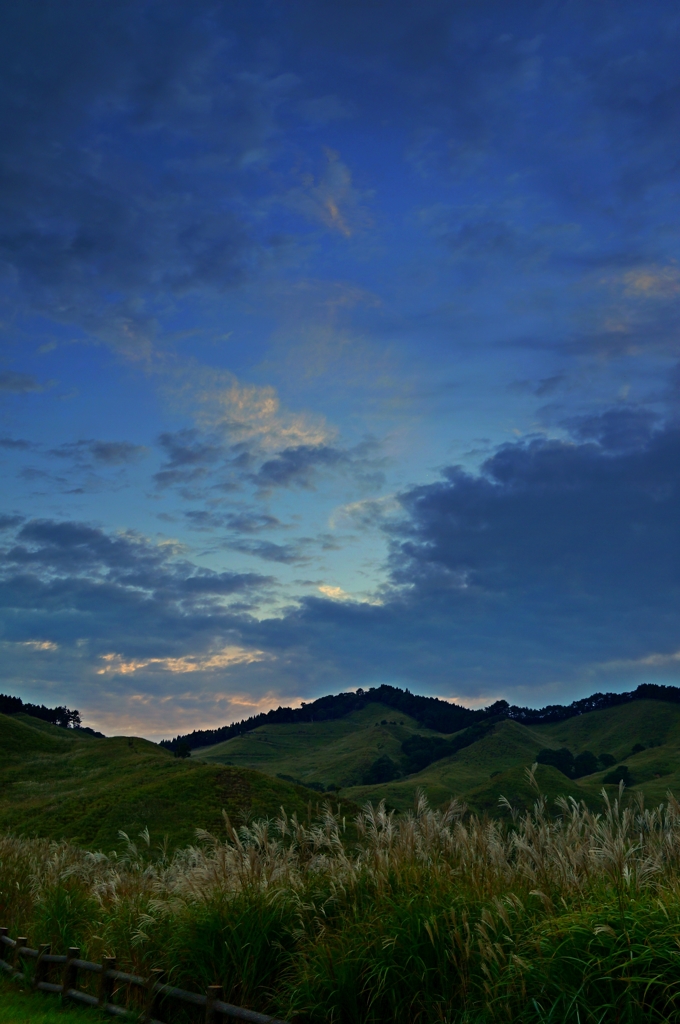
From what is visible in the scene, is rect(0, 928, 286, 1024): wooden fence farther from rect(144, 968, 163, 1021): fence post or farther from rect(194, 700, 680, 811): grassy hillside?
rect(194, 700, 680, 811): grassy hillside

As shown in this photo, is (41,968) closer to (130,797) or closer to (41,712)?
(130,797)

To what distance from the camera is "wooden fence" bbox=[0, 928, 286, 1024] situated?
7336 millimetres

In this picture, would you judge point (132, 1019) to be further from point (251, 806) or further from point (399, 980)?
point (251, 806)

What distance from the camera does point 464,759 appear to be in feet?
541

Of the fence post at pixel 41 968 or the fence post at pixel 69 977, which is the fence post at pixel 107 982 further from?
the fence post at pixel 41 968

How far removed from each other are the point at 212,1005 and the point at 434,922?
2.66m

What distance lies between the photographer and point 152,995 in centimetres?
811

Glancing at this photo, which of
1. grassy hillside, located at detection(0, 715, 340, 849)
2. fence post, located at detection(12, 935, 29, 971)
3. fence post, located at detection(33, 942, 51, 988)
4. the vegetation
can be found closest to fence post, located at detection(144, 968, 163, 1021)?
fence post, located at detection(33, 942, 51, 988)

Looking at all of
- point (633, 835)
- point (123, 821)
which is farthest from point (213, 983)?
point (123, 821)

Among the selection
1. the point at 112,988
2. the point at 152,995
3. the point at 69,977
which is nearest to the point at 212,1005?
the point at 152,995

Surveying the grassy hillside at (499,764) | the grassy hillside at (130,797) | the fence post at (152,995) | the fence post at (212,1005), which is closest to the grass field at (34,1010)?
the fence post at (152,995)

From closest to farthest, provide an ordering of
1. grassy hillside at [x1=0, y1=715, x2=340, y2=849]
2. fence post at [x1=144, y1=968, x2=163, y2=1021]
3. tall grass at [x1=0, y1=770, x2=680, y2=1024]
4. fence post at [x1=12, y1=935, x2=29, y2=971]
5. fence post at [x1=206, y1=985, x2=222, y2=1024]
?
1. tall grass at [x1=0, y1=770, x2=680, y2=1024]
2. fence post at [x1=206, y1=985, x2=222, y2=1024]
3. fence post at [x1=144, y1=968, x2=163, y2=1021]
4. fence post at [x1=12, y1=935, x2=29, y2=971]
5. grassy hillside at [x1=0, y1=715, x2=340, y2=849]

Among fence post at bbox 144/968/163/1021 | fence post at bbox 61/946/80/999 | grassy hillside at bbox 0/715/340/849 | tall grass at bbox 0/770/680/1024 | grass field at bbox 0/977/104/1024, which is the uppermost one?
tall grass at bbox 0/770/680/1024

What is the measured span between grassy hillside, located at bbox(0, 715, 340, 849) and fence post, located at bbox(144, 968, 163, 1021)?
38591 mm
